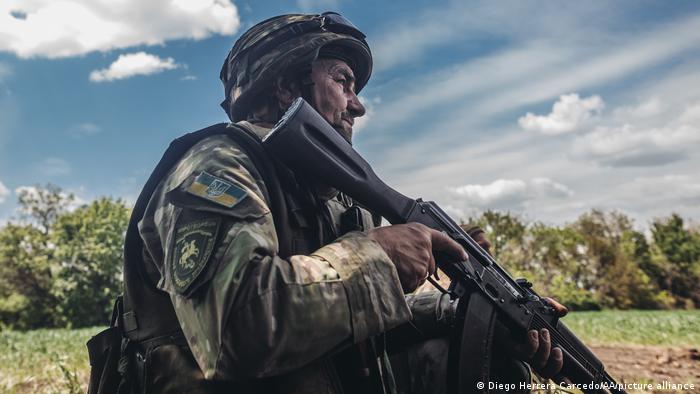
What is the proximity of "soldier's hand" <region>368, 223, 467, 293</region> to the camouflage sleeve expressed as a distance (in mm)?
107

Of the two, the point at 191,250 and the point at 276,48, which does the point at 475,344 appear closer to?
the point at 191,250

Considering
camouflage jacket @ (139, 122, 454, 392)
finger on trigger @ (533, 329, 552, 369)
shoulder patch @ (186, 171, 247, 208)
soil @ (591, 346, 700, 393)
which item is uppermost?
shoulder patch @ (186, 171, 247, 208)

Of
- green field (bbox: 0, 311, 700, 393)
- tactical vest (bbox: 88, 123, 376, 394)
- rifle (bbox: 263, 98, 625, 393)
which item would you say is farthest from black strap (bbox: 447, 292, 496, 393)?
green field (bbox: 0, 311, 700, 393)

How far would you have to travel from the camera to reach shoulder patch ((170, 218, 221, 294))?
4.81 feet

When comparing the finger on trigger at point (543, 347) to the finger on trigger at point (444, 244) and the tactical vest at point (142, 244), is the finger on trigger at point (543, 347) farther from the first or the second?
the tactical vest at point (142, 244)

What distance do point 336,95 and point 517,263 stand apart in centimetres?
3768

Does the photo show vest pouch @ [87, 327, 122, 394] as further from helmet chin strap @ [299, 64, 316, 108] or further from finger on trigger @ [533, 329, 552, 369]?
finger on trigger @ [533, 329, 552, 369]

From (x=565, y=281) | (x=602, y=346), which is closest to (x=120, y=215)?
(x=565, y=281)

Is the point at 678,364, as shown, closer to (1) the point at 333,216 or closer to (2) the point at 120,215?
(1) the point at 333,216

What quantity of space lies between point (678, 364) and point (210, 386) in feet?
24.0

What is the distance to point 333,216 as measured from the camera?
2.21 m

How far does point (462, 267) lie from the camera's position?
2.35 metres

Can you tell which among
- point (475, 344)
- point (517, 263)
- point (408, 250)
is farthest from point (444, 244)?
point (517, 263)

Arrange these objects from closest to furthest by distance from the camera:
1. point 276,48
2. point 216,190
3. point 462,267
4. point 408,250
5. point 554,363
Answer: point 216,190, point 408,250, point 462,267, point 276,48, point 554,363
